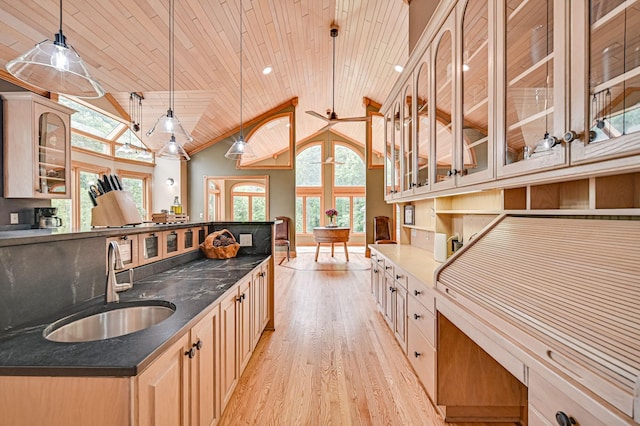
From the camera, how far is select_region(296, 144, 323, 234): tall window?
34.3 feet

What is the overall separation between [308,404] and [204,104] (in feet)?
18.9

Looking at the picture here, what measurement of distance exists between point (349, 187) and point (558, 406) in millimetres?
9757

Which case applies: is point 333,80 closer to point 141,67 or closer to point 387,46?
point 387,46

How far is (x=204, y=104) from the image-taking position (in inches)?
231

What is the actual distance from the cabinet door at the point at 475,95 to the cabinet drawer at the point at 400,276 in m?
0.87

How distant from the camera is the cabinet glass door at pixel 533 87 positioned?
1.12 m

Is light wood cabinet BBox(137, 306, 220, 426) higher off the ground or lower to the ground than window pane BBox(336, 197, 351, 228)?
lower

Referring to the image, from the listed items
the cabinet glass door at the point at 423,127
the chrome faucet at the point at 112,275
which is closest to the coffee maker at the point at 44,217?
the chrome faucet at the point at 112,275

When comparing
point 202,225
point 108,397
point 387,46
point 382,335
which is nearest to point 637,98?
point 108,397

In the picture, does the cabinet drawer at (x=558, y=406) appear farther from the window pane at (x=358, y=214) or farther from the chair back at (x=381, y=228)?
the window pane at (x=358, y=214)

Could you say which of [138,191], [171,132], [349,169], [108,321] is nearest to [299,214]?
[349,169]

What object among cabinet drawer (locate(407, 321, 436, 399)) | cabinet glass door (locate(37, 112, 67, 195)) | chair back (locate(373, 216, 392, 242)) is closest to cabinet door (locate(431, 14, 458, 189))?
cabinet drawer (locate(407, 321, 436, 399))

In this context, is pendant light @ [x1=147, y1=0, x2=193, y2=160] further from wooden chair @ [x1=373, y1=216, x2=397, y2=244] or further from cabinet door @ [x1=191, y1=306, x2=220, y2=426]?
wooden chair @ [x1=373, y1=216, x2=397, y2=244]

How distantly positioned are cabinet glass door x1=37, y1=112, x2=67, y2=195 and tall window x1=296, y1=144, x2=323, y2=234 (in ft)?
22.5
